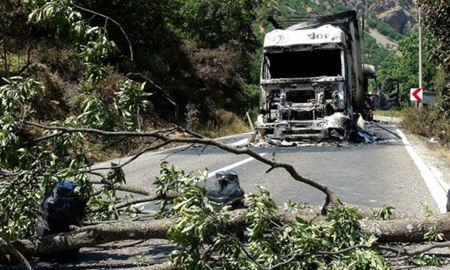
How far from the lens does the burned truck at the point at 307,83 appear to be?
1756cm

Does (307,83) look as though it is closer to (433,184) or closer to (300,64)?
(300,64)

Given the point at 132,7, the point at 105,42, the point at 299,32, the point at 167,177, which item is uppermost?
the point at 132,7

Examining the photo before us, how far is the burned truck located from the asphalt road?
74 cm

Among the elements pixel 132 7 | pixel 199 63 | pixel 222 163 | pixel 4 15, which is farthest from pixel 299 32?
pixel 199 63

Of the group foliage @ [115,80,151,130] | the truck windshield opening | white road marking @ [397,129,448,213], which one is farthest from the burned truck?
foliage @ [115,80,151,130]

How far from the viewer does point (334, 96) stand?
17.6 meters

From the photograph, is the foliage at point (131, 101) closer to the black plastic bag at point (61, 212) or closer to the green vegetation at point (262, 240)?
the black plastic bag at point (61, 212)

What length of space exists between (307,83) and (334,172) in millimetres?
6551

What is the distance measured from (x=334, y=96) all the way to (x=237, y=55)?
14285 mm

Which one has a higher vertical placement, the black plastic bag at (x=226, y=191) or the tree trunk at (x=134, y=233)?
the black plastic bag at (x=226, y=191)

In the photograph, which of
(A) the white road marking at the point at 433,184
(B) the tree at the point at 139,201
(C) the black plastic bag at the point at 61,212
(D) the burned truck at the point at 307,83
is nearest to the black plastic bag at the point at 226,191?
(B) the tree at the point at 139,201

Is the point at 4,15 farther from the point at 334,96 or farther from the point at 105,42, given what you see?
the point at 105,42

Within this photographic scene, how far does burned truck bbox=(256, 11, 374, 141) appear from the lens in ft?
57.6

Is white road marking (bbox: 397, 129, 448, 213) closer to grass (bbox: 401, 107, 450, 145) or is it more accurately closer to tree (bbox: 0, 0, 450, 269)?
tree (bbox: 0, 0, 450, 269)
